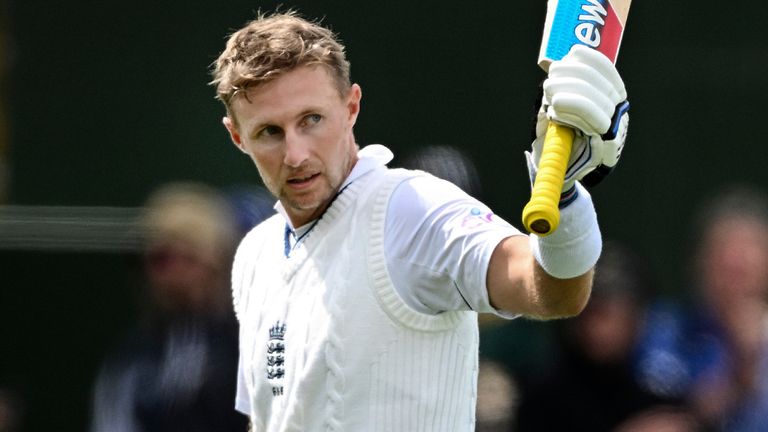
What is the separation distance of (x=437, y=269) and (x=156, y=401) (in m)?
2.72

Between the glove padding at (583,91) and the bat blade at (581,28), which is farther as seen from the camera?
the bat blade at (581,28)

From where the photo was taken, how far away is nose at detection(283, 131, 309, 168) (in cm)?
316

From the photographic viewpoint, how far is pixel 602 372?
5.14m

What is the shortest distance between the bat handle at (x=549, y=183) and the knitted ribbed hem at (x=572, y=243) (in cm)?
9

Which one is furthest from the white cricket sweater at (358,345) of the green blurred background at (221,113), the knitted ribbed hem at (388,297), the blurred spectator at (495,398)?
the green blurred background at (221,113)

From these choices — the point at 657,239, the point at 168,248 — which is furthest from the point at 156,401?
the point at 657,239

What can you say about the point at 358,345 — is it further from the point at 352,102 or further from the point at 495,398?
the point at 495,398

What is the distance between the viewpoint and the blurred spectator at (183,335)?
530cm

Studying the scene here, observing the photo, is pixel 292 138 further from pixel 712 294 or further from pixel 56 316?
pixel 56 316

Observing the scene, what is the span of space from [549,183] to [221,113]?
3752 mm

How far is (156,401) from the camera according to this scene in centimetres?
548

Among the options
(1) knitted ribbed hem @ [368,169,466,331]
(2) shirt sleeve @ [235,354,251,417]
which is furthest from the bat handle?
(2) shirt sleeve @ [235,354,251,417]

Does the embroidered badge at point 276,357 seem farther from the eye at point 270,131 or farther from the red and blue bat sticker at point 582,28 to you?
the red and blue bat sticker at point 582,28

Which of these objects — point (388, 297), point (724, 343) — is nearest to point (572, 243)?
point (388, 297)
